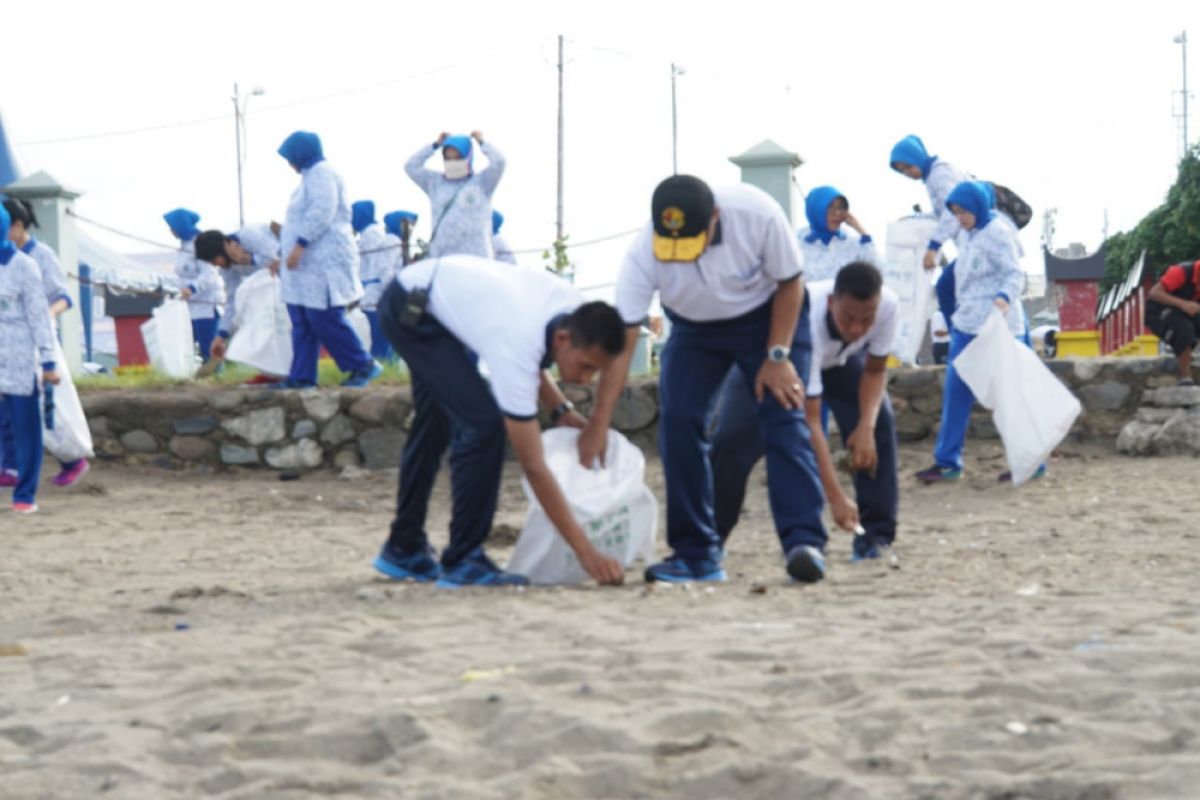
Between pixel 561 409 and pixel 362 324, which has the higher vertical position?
pixel 362 324

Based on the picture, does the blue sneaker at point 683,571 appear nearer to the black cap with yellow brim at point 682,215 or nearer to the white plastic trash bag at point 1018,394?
the black cap with yellow brim at point 682,215

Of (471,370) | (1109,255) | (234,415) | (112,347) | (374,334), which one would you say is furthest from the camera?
(1109,255)

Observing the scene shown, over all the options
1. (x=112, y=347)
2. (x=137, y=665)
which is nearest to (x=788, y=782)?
(x=137, y=665)

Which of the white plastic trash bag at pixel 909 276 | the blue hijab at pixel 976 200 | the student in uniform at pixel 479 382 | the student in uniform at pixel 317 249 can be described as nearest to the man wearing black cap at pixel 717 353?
the student in uniform at pixel 479 382

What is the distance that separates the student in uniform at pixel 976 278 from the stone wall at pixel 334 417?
1.48 metres

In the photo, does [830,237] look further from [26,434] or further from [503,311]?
[503,311]

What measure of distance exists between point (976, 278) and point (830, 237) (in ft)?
→ 3.58

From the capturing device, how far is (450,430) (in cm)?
543

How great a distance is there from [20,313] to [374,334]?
4580 mm

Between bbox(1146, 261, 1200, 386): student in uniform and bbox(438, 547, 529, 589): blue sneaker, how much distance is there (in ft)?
19.7

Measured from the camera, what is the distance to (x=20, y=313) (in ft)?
27.0

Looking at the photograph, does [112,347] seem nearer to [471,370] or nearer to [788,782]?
[471,370]

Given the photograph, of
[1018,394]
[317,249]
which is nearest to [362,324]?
[317,249]

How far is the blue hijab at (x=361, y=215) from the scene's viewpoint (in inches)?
535
